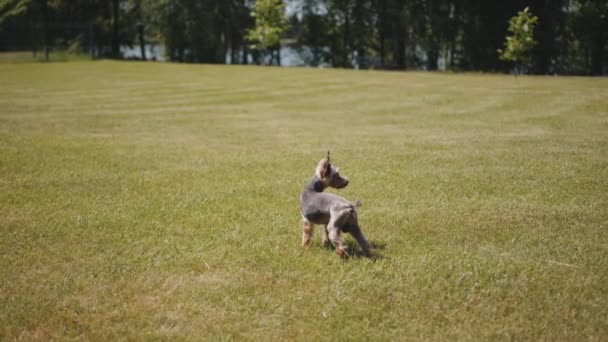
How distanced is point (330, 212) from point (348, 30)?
60126 mm

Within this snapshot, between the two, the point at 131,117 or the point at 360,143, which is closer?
the point at 360,143

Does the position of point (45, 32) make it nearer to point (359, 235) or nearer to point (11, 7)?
point (11, 7)

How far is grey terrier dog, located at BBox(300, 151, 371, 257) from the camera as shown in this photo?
543 centimetres

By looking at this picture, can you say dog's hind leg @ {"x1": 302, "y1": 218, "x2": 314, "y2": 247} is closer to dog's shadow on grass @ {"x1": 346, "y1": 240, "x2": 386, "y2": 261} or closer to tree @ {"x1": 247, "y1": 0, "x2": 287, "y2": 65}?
dog's shadow on grass @ {"x1": 346, "y1": 240, "x2": 386, "y2": 261}

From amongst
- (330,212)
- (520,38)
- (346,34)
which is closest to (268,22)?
(346,34)

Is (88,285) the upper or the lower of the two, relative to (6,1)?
lower

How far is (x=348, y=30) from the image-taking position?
205ft

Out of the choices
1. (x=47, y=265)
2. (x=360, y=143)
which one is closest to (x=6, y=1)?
(x=360, y=143)

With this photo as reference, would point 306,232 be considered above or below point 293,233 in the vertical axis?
above

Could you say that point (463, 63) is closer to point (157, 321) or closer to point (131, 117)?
point (131, 117)

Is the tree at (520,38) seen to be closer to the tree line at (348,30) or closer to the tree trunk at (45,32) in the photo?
the tree line at (348,30)

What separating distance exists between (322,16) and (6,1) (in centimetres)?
3667

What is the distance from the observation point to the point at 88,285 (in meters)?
5.03

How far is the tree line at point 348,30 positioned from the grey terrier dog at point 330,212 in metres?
50.4
